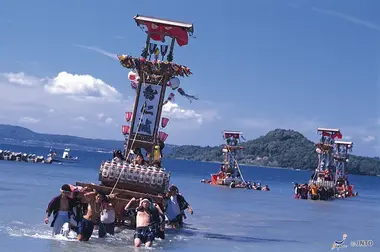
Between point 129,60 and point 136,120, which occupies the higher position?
point 129,60

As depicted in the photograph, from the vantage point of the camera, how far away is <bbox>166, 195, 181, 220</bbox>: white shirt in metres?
19.8

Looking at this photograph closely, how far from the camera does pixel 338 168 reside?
64.2 metres

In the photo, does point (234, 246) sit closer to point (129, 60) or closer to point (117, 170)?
point (117, 170)

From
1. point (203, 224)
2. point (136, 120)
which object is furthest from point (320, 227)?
point (136, 120)

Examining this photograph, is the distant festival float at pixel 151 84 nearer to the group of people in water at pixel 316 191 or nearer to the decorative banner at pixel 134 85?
the decorative banner at pixel 134 85

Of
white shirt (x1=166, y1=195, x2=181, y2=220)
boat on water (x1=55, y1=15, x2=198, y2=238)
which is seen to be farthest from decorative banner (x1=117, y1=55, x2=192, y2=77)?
white shirt (x1=166, y1=195, x2=181, y2=220)

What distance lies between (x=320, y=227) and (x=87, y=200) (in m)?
13.5

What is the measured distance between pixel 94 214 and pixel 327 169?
44.2 meters

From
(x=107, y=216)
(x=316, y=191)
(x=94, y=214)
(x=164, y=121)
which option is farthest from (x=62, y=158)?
(x=94, y=214)

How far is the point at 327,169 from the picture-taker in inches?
2266

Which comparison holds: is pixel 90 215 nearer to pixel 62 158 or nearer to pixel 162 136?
pixel 162 136

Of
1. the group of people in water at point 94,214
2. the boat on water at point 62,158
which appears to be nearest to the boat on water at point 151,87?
the group of people in water at point 94,214

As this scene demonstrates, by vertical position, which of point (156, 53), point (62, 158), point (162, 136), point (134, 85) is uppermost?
point (156, 53)

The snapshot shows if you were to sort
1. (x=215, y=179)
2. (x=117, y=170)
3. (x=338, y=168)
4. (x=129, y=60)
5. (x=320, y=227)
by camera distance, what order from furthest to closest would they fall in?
1. (x=215, y=179)
2. (x=338, y=168)
3. (x=320, y=227)
4. (x=129, y=60)
5. (x=117, y=170)
